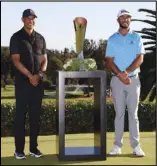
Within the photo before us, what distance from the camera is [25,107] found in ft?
18.7

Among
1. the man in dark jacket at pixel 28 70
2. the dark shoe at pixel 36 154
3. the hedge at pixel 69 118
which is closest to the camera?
the man in dark jacket at pixel 28 70

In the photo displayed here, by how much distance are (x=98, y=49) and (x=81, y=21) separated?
74.9 feet

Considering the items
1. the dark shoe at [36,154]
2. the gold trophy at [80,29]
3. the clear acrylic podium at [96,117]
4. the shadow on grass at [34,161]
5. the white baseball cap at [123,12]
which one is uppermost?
the white baseball cap at [123,12]

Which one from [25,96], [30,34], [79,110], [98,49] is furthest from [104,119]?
[98,49]

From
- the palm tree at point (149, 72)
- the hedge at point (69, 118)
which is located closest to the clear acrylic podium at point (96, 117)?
the hedge at point (69, 118)

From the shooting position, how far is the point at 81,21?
5.70 meters

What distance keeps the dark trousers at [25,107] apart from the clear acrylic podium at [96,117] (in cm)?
25

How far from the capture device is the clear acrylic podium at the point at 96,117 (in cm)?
559

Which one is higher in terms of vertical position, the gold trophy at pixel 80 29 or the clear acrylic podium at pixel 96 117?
the gold trophy at pixel 80 29

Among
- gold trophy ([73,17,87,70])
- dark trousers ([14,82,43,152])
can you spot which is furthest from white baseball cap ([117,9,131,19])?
dark trousers ([14,82,43,152])

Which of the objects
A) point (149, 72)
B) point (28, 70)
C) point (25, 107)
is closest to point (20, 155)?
point (25, 107)

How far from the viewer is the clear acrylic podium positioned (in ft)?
18.3

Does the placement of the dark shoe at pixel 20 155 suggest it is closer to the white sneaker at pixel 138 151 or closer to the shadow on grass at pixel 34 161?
Answer: the shadow on grass at pixel 34 161

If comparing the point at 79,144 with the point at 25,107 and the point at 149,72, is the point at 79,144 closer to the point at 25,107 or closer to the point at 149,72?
the point at 25,107
